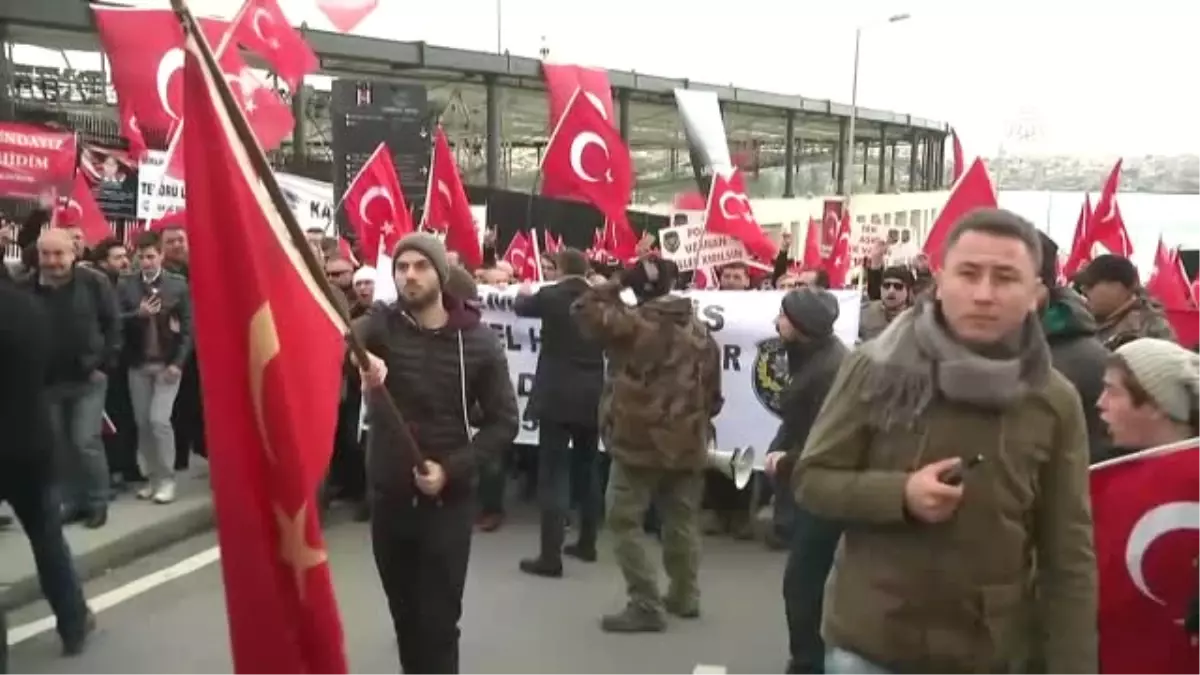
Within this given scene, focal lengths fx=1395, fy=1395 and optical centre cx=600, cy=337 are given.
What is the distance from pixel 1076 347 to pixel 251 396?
10.0 ft

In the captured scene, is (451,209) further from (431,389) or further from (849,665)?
(849,665)

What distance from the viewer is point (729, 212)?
40.8ft

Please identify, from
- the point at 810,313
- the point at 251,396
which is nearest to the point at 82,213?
the point at 810,313

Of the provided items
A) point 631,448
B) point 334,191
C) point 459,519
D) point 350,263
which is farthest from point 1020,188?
point 459,519

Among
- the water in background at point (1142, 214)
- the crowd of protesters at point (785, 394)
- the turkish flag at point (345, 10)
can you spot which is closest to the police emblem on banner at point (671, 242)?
the crowd of protesters at point (785, 394)

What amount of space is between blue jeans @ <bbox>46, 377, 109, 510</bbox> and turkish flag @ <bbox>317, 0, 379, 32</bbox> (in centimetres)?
527

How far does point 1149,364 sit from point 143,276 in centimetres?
707

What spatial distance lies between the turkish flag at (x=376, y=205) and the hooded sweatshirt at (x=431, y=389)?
267 inches

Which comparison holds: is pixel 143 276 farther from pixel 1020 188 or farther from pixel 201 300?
pixel 1020 188

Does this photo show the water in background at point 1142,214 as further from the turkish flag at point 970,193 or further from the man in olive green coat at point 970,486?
the man in olive green coat at point 970,486

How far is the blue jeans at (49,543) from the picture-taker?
580 centimetres

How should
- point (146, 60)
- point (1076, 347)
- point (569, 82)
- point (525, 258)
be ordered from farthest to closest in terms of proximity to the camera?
point (525, 258) → point (569, 82) → point (146, 60) → point (1076, 347)

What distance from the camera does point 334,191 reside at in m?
13.7

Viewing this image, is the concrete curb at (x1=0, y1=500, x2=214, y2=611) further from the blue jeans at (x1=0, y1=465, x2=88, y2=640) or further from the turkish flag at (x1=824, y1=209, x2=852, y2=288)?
the turkish flag at (x1=824, y1=209, x2=852, y2=288)
